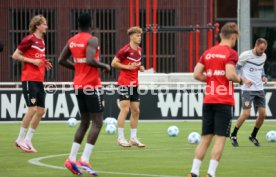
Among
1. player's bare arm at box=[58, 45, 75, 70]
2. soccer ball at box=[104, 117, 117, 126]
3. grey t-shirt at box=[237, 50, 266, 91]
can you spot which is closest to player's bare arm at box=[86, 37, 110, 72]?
player's bare arm at box=[58, 45, 75, 70]

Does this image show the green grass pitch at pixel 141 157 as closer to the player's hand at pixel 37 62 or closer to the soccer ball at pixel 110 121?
the player's hand at pixel 37 62

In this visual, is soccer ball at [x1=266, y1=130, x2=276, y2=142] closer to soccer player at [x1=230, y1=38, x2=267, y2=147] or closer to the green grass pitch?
the green grass pitch

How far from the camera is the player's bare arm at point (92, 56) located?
13836mm

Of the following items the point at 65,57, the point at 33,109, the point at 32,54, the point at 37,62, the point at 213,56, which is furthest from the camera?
the point at 33,109

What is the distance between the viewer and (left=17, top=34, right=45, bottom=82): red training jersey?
17812mm

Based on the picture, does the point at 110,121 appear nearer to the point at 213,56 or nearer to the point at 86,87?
the point at 86,87

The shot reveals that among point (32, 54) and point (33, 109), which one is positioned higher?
point (32, 54)

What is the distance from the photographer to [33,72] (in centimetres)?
1794

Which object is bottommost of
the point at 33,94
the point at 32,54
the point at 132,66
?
the point at 33,94

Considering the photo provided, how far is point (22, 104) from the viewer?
27.9 meters

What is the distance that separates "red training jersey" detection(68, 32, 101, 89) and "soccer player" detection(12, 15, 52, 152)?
362cm

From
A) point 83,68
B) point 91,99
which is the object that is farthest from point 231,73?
point 83,68

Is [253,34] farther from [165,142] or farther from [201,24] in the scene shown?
[165,142]

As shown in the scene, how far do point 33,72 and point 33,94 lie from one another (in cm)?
40
